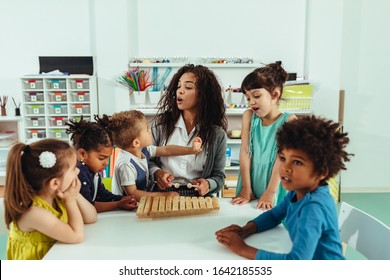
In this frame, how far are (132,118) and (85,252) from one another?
38cm

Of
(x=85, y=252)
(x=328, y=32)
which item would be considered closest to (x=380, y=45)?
(x=328, y=32)

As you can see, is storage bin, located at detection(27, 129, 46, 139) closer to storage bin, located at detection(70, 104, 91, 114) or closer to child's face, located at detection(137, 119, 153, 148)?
storage bin, located at detection(70, 104, 91, 114)

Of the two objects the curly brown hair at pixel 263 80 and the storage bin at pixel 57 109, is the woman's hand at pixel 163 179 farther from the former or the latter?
the storage bin at pixel 57 109

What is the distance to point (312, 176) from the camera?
49cm

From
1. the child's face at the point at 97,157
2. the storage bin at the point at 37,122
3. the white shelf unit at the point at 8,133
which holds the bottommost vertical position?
the white shelf unit at the point at 8,133

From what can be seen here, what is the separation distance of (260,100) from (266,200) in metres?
0.23

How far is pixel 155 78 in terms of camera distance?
2.20 m

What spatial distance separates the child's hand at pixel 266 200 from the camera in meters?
0.78

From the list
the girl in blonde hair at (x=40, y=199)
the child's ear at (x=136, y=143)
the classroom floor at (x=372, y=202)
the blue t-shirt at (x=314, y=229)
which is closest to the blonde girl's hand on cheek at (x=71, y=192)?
the girl in blonde hair at (x=40, y=199)

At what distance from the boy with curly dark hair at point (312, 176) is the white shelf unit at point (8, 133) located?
75.7 inches

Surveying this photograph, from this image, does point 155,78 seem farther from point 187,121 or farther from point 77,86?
point 187,121

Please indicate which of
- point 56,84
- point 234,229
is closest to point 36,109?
point 56,84

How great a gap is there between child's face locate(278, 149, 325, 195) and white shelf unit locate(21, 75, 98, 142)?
5.79 ft

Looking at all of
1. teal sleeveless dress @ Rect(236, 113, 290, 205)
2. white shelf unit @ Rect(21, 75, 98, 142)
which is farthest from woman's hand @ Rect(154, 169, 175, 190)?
white shelf unit @ Rect(21, 75, 98, 142)
